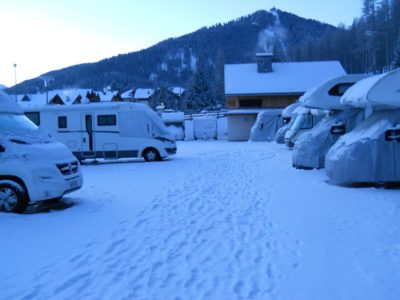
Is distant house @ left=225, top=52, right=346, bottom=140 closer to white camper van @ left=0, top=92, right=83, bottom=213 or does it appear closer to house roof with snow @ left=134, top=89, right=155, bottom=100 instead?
white camper van @ left=0, top=92, right=83, bottom=213

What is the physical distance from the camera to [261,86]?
4341cm

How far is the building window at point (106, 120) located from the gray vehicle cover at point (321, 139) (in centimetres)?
850

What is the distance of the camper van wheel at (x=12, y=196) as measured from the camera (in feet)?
27.4

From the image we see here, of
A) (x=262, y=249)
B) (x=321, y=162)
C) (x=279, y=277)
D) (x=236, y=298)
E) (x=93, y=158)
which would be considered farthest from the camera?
(x=93, y=158)

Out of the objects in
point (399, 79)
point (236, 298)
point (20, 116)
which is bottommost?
point (236, 298)

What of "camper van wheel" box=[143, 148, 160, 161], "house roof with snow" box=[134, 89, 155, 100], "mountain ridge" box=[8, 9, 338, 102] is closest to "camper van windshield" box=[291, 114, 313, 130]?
"camper van wheel" box=[143, 148, 160, 161]

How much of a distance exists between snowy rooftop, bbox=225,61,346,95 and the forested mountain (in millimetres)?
11071

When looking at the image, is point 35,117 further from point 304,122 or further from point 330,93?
point 330,93

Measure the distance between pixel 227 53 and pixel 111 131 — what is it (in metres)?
137

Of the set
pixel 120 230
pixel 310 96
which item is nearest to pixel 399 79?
pixel 310 96

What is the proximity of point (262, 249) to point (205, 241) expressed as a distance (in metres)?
0.86

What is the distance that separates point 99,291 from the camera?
457cm

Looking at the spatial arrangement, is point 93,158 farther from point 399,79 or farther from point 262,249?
point 262,249

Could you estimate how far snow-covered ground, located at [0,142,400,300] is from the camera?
4.66m
